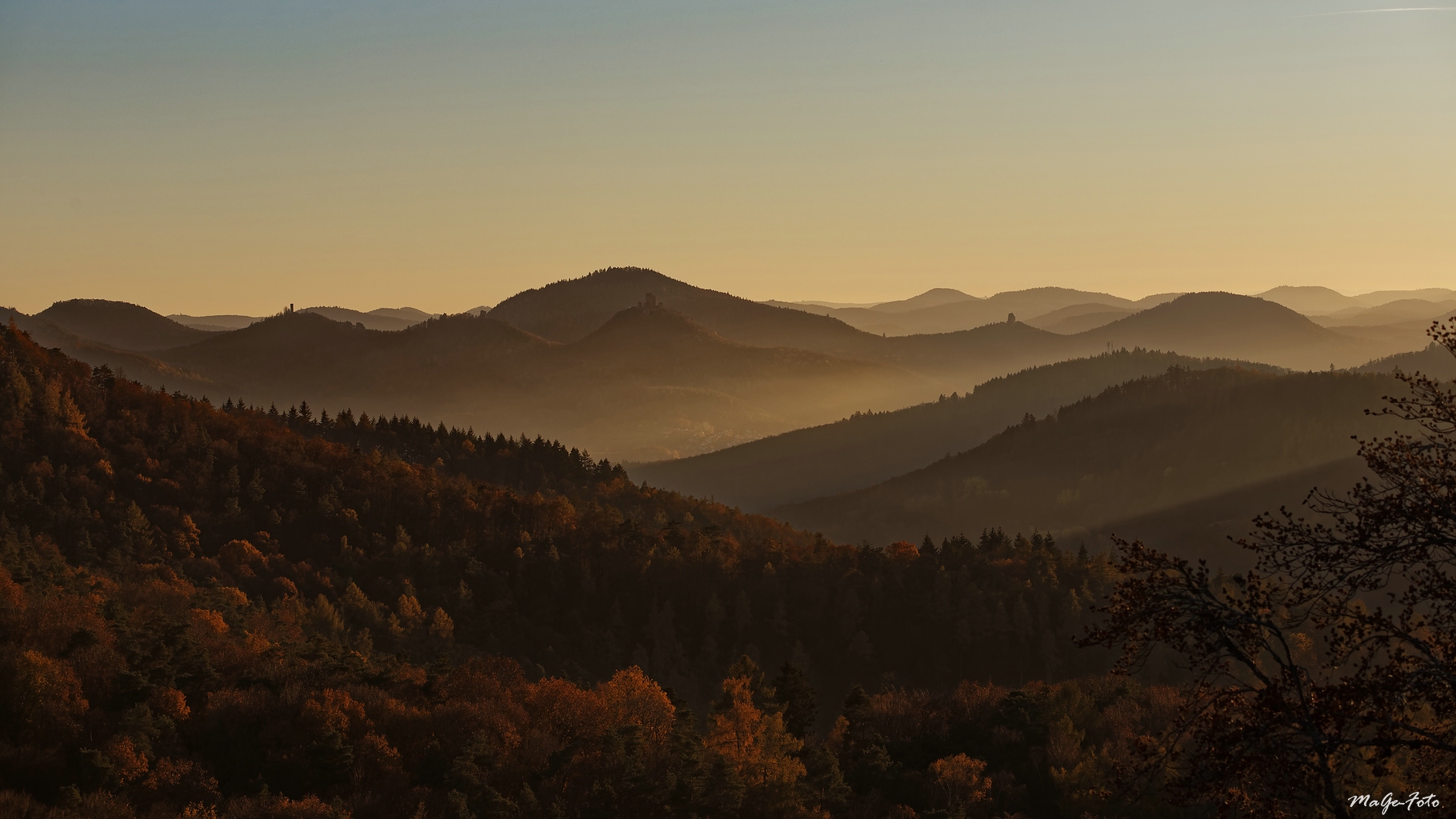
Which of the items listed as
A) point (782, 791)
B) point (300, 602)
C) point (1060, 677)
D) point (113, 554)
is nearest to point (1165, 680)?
point (1060, 677)

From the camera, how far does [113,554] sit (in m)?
194

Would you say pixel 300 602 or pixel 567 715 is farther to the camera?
pixel 300 602

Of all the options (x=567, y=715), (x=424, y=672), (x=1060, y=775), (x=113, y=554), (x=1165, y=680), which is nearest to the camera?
(x=1060, y=775)

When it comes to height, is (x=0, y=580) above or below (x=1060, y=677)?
above

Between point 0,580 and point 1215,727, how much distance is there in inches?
5571

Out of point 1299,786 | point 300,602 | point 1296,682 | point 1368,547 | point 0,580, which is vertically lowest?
point 300,602

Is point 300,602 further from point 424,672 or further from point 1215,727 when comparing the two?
point 1215,727

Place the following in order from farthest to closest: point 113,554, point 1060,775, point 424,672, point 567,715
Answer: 1. point 113,554
2. point 424,672
3. point 567,715
4. point 1060,775
